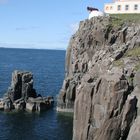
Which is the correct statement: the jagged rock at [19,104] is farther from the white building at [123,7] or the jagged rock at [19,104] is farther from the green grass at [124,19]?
the white building at [123,7]

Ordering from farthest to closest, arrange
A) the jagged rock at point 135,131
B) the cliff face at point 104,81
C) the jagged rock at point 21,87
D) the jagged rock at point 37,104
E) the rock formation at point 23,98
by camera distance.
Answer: the jagged rock at point 21,87
the rock formation at point 23,98
the jagged rock at point 37,104
the cliff face at point 104,81
the jagged rock at point 135,131

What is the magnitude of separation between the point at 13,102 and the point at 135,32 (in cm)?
3836

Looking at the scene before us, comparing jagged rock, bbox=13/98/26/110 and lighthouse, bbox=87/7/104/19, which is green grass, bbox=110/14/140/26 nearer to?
lighthouse, bbox=87/7/104/19

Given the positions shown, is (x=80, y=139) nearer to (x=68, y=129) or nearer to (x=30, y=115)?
(x=68, y=129)

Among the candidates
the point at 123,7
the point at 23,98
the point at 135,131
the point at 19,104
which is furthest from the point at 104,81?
the point at 123,7

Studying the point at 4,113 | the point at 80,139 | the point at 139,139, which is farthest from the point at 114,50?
the point at 139,139

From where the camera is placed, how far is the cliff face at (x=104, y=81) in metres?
74.4

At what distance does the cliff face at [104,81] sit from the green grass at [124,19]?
86cm

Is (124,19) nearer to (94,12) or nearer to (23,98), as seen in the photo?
(94,12)

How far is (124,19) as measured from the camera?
5172 inches

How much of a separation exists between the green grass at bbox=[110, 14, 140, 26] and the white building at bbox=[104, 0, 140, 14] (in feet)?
8.46

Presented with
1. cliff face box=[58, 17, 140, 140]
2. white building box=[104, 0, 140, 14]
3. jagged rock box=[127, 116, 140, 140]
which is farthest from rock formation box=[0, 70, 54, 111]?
jagged rock box=[127, 116, 140, 140]

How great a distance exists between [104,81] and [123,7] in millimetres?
71024

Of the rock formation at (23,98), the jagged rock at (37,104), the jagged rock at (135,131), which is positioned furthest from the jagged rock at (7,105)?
the jagged rock at (135,131)
